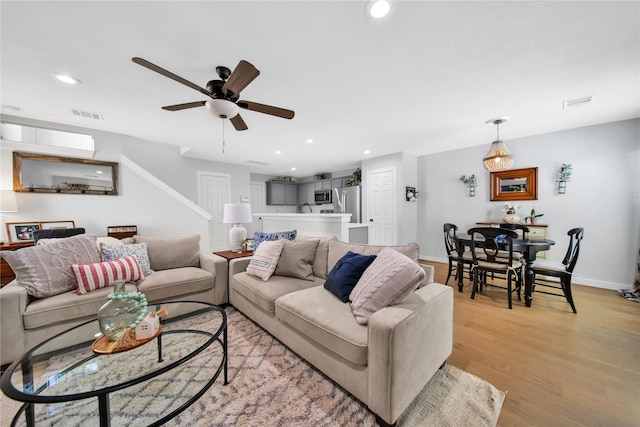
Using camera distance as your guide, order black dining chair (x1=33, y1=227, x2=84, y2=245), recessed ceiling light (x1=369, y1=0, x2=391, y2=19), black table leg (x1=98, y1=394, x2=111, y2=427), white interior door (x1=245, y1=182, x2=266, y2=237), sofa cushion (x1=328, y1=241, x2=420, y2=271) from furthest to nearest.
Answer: white interior door (x1=245, y1=182, x2=266, y2=237), black dining chair (x1=33, y1=227, x2=84, y2=245), sofa cushion (x1=328, y1=241, x2=420, y2=271), recessed ceiling light (x1=369, y1=0, x2=391, y2=19), black table leg (x1=98, y1=394, x2=111, y2=427)

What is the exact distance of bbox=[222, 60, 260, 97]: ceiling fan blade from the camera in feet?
4.98

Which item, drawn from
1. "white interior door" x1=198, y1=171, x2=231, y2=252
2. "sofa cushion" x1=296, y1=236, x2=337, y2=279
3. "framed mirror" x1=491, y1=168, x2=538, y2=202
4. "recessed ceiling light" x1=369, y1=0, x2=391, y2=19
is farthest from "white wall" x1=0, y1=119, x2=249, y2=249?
"framed mirror" x1=491, y1=168, x2=538, y2=202

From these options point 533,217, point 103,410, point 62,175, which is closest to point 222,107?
point 103,410

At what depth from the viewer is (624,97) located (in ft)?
8.39

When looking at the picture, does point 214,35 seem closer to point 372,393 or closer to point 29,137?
point 372,393

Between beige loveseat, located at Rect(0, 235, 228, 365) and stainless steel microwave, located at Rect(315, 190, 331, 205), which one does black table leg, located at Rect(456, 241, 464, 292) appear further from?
stainless steel microwave, located at Rect(315, 190, 331, 205)

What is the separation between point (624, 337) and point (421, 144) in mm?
3458

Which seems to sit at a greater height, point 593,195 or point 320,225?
point 593,195

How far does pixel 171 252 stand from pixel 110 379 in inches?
64.6

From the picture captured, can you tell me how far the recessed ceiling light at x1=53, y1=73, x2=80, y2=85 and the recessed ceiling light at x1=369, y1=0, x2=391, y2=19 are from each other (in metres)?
2.77

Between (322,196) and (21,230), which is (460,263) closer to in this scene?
(322,196)

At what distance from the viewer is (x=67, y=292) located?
1.93m

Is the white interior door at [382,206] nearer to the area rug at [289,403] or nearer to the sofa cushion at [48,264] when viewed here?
the area rug at [289,403]

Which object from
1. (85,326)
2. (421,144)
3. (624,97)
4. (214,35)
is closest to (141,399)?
(85,326)
